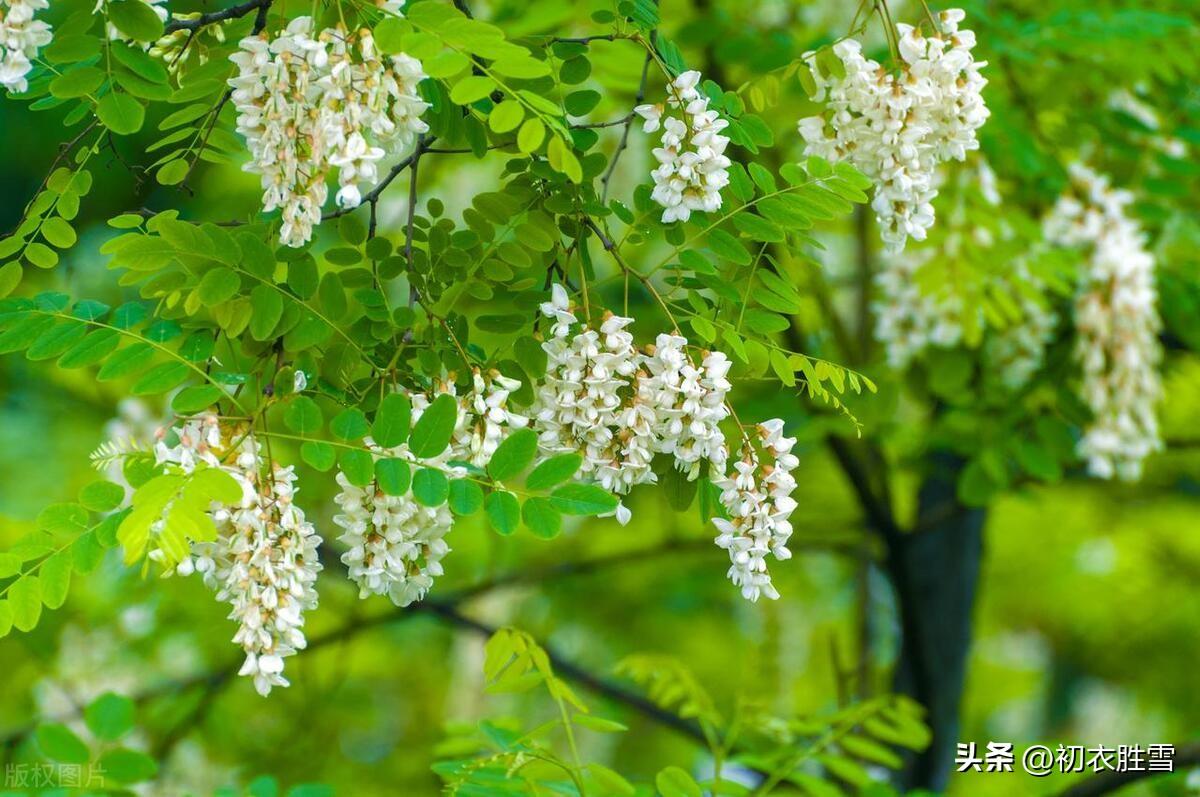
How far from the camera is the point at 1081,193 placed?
2.61 m

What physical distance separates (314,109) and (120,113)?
0.28m

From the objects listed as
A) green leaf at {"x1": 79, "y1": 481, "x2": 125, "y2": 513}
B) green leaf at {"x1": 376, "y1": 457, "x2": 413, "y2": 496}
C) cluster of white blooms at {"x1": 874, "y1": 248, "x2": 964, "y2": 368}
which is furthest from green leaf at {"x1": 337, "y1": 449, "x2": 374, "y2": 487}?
cluster of white blooms at {"x1": 874, "y1": 248, "x2": 964, "y2": 368}

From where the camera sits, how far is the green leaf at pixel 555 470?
44.3 inches

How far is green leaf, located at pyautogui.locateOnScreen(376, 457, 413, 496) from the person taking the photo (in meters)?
1.09

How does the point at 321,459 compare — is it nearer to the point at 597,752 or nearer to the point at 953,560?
the point at 953,560

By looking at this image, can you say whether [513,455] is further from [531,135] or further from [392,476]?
[531,135]

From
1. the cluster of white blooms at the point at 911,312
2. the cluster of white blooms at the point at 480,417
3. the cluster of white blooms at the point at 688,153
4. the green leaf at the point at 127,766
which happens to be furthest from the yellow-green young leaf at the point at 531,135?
the cluster of white blooms at the point at 911,312

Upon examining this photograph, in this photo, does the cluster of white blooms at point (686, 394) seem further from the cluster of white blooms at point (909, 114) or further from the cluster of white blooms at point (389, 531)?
the cluster of white blooms at point (909, 114)

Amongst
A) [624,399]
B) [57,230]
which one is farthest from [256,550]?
[57,230]

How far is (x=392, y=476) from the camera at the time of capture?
1095 mm

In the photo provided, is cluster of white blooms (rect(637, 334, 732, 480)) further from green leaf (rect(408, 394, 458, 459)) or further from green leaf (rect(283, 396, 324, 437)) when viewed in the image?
green leaf (rect(283, 396, 324, 437))

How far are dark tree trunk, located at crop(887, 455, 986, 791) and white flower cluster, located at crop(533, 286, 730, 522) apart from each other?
2001 mm

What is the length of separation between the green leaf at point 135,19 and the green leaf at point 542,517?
574mm

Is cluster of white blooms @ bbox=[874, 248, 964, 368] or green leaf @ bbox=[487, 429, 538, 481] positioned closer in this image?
green leaf @ bbox=[487, 429, 538, 481]
